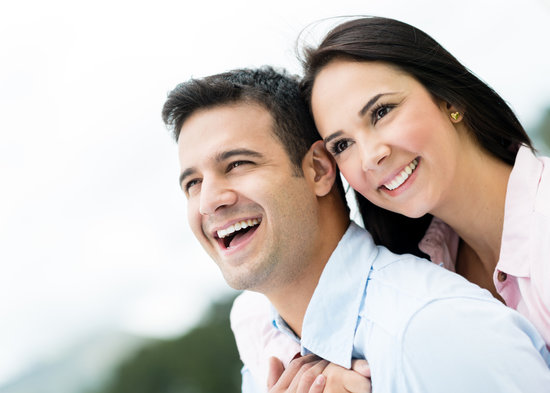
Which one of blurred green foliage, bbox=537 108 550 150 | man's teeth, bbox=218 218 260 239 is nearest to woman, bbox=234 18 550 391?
man's teeth, bbox=218 218 260 239

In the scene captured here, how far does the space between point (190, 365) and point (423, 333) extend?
2528mm

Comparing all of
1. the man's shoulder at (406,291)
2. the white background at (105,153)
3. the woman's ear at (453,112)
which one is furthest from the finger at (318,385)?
the white background at (105,153)

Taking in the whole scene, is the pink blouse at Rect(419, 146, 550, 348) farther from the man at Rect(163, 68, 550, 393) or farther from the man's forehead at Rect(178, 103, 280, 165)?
the man's forehead at Rect(178, 103, 280, 165)

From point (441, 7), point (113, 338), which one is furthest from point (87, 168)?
point (441, 7)

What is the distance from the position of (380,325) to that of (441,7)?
248cm

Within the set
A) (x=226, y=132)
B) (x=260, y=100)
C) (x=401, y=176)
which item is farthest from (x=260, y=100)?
(x=401, y=176)

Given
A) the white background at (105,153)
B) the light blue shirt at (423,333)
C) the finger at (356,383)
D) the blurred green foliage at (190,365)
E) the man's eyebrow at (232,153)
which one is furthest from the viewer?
the white background at (105,153)

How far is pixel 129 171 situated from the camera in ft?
12.4

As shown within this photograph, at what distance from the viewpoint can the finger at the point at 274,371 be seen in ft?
4.15

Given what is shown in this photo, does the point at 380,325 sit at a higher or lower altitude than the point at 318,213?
lower

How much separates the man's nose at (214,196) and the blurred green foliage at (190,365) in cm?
216

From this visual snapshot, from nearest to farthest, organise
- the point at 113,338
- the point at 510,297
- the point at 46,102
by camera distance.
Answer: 1. the point at 510,297
2. the point at 113,338
3. the point at 46,102

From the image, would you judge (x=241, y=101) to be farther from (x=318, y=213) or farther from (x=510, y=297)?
(x=510, y=297)

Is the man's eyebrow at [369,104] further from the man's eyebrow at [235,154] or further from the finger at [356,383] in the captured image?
the finger at [356,383]
